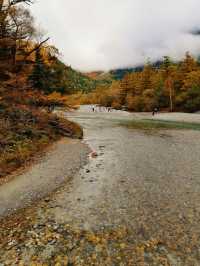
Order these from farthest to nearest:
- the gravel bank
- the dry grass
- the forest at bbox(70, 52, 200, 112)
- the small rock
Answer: the forest at bbox(70, 52, 200, 112) < the small rock < the dry grass < the gravel bank

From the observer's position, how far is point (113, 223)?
377 inches

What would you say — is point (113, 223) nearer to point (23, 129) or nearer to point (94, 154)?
point (94, 154)

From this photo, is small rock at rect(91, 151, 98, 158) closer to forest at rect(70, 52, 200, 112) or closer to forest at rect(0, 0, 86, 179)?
forest at rect(0, 0, 86, 179)

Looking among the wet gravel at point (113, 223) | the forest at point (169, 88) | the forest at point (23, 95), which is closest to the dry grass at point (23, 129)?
the forest at point (23, 95)

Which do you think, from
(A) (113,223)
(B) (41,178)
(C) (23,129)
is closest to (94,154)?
(C) (23,129)

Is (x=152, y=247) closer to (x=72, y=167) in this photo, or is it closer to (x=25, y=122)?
(x=72, y=167)

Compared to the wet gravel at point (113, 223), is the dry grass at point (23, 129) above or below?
above

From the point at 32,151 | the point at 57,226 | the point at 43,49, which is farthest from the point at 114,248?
the point at 43,49

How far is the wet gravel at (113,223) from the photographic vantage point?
7.62 metres

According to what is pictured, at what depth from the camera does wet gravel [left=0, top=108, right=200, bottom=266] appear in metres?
7.62

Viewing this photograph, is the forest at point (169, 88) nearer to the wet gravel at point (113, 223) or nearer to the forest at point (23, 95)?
the forest at point (23, 95)

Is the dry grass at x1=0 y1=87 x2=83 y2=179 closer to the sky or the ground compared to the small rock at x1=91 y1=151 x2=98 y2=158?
closer to the sky

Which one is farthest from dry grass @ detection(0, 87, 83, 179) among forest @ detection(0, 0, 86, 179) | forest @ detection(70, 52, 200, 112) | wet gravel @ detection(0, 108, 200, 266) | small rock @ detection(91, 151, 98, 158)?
forest @ detection(70, 52, 200, 112)

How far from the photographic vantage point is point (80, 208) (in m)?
11.1
